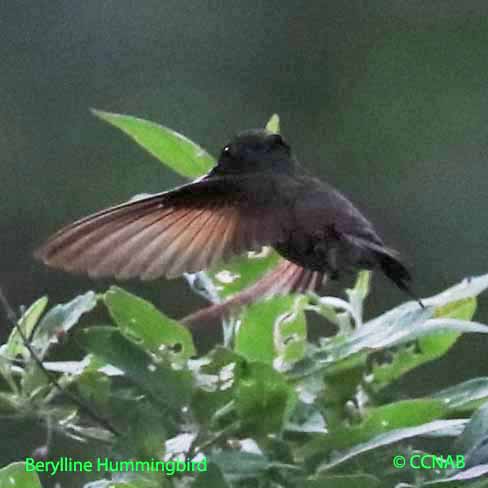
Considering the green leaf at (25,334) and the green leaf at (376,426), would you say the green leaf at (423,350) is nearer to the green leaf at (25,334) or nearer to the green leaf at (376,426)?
the green leaf at (376,426)

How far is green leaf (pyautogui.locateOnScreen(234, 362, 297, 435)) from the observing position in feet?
3.78

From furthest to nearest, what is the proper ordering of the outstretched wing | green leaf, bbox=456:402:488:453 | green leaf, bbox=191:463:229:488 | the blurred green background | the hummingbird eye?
the blurred green background < the hummingbird eye < the outstretched wing < green leaf, bbox=456:402:488:453 < green leaf, bbox=191:463:229:488

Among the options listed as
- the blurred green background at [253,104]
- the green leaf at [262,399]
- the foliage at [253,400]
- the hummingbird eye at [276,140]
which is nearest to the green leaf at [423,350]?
the foliage at [253,400]

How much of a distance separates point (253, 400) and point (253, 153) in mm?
392

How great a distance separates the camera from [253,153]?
1479mm

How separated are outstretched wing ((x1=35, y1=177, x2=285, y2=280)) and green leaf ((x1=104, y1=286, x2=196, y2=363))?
8 centimetres

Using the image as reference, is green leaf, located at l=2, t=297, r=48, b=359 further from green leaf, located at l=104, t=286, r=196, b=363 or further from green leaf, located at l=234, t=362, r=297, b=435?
green leaf, located at l=234, t=362, r=297, b=435

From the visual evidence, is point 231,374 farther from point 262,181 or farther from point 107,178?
point 107,178

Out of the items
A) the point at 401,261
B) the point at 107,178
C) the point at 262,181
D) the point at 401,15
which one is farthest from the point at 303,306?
the point at 401,15

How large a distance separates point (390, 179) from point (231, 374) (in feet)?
7.98

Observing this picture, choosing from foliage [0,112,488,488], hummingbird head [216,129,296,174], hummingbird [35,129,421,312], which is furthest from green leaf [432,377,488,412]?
hummingbird head [216,129,296,174]

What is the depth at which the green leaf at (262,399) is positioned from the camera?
1.15m

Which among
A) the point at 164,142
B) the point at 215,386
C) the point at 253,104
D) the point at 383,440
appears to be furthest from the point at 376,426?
the point at 253,104

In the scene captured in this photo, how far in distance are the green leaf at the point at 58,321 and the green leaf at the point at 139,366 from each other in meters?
0.05
